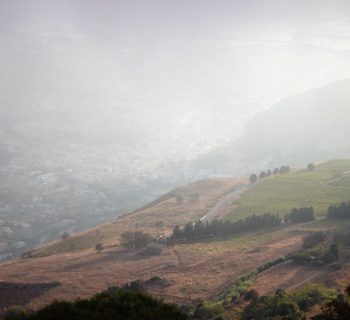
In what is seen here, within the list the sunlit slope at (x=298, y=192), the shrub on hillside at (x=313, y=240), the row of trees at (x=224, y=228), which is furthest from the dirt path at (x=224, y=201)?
the shrub on hillside at (x=313, y=240)

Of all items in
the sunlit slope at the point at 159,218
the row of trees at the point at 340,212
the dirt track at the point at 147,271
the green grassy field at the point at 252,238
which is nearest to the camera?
the dirt track at the point at 147,271

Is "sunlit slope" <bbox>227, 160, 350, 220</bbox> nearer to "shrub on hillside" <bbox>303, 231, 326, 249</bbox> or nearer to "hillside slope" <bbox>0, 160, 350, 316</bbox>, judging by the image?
"hillside slope" <bbox>0, 160, 350, 316</bbox>

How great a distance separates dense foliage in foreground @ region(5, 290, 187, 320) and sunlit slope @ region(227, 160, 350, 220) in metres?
62.5

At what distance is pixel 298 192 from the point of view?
103812mm

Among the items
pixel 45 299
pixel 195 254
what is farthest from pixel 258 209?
pixel 45 299

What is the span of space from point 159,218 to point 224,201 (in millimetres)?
17942

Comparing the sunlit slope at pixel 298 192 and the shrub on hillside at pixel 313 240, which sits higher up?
the sunlit slope at pixel 298 192

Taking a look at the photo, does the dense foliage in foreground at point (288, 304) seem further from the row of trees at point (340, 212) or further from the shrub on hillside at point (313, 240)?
the row of trees at point (340, 212)

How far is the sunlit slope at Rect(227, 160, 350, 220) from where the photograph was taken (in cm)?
9269

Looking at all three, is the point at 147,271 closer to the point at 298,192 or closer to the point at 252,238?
the point at 252,238

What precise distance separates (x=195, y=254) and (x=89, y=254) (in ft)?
61.8

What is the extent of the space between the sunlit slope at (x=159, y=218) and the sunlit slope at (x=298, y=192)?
403 inches

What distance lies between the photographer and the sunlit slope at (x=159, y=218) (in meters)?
87.9

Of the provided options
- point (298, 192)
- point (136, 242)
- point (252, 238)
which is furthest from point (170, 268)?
point (298, 192)
